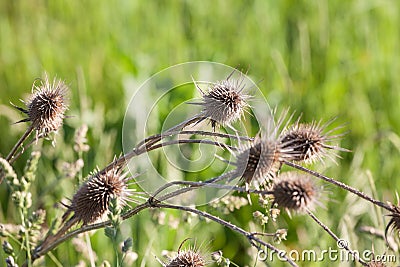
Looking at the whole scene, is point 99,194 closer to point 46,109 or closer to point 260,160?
point 46,109

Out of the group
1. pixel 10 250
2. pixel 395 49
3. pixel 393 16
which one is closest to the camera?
pixel 10 250

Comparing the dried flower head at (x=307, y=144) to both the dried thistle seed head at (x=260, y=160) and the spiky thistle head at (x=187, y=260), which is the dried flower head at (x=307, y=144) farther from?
the spiky thistle head at (x=187, y=260)

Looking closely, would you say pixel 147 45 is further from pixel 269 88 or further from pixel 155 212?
pixel 155 212

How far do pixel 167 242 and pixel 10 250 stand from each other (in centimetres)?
95

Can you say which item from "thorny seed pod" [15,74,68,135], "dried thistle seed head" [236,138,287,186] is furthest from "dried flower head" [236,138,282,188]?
"thorny seed pod" [15,74,68,135]

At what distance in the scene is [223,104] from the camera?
1.37 m

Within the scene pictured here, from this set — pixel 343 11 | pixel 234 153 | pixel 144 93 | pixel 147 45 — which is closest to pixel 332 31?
pixel 343 11

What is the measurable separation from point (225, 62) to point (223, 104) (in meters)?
2.12

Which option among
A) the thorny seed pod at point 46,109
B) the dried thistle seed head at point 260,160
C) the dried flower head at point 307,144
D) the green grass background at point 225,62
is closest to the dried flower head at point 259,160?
the dried thistle seed head at point 260,160

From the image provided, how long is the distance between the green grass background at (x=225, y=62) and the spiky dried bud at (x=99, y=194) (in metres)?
0.96

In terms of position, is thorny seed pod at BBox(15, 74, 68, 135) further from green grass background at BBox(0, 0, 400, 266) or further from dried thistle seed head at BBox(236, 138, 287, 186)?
green grass background at BBox(0, 0, 400, 266)


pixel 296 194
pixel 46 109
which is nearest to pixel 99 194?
pixel 46 109

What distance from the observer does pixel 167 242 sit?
2.36 metres

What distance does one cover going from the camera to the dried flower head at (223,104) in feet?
4.52
